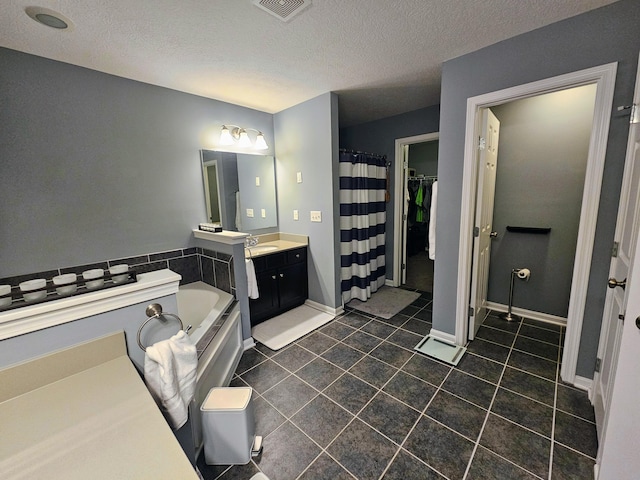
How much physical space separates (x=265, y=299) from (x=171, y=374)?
6.08 feet

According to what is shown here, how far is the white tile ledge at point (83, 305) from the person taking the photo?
2.87 ft

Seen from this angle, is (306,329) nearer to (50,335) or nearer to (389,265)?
(389,265)

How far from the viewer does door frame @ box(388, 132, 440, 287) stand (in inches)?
141

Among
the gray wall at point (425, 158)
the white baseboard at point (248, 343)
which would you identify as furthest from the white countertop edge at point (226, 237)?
the gray wall at point (425, 158)

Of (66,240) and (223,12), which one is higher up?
(223,12)

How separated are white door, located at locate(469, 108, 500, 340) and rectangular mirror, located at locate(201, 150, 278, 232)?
2.28 meters

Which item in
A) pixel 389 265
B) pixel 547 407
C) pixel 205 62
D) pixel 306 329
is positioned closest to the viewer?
pixel 547 407

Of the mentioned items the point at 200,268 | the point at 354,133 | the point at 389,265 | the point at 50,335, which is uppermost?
the point at 354,133

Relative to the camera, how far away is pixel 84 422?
0.82 meters

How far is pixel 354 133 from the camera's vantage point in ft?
13.4

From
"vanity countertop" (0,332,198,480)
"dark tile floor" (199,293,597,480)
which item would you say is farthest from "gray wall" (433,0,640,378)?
"vanity countertop" (0,332,198,480)

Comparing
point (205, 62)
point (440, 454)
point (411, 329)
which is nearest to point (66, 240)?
point (205, 62)

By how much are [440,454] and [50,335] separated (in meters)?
1.87

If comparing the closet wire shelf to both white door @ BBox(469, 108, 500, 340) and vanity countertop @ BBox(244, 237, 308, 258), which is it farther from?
white door @ BBox(469, 108, 500, 340)
